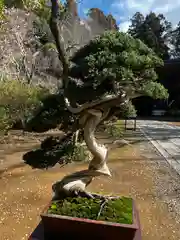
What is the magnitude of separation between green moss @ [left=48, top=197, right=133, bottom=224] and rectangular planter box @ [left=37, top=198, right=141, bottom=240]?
0.04 meters

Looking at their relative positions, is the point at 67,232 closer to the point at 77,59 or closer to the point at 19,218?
the point at 77,59

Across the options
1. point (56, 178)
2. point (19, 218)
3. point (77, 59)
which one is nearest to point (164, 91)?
point (77, 59)

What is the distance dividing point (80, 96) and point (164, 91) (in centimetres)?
57

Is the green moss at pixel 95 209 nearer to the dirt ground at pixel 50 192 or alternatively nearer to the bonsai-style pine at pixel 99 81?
the bonsai-style pine at pixel 99 81

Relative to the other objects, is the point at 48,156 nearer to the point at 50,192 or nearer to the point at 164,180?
the point at 50,192

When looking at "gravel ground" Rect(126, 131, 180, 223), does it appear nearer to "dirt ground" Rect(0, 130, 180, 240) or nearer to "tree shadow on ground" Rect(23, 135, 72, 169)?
"dirt ground" Rect(0, 130, 180, 240)

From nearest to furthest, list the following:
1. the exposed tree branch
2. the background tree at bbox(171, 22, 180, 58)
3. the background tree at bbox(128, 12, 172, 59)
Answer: the exposed tree branch → the background tree at bbox(128, 12, 172, 59) → the background tree at bbox(171, 22, 180, 58)

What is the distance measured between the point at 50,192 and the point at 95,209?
2156 millimetres

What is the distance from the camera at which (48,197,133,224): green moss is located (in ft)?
5.31

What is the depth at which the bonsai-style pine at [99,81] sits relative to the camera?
57.9 inches

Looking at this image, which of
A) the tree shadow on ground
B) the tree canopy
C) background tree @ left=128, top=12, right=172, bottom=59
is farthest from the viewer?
background tree @ left=128, top=12, right=172, bottom=59

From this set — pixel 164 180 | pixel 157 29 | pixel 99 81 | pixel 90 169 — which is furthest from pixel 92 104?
pixel 157 29

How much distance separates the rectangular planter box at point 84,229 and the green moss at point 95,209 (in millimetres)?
44

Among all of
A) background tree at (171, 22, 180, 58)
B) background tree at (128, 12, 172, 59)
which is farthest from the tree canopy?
background tree at (171, 22, 180, 58)
